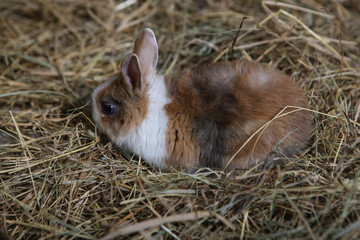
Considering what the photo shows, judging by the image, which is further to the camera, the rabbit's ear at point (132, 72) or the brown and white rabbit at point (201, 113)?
the rabbit's ear at point (132, 72)

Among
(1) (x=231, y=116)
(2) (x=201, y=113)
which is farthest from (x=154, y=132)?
(1) (x=231, y=116)

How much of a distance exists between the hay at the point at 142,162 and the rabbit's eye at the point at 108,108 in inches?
13.5

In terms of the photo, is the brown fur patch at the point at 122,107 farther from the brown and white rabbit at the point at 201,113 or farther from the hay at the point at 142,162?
the hay at the point at 142,162

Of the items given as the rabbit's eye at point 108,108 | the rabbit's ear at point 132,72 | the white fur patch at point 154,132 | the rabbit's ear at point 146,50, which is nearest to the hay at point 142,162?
the white fur patch at point 154,132

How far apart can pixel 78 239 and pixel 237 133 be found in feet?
5.62

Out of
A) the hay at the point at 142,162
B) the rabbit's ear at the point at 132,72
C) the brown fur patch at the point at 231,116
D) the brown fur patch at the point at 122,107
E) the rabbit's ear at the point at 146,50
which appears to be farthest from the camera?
the brown fur patch at the point at 122,107

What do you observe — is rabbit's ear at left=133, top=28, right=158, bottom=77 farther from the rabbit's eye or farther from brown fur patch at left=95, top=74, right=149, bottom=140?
the rabbit's eye

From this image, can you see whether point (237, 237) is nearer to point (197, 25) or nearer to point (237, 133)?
point (237, 133)

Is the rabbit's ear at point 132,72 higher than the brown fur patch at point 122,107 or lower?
higher

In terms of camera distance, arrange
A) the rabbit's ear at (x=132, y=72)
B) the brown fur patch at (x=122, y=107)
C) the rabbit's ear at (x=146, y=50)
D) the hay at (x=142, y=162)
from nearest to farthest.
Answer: the hay at (x=142, y=162), the rabbit's ear at (x=132, y=72), the rabbit's ear at (x=146, y=50), the brown fur patch at (x=122, y=107)

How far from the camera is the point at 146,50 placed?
10.6 ft

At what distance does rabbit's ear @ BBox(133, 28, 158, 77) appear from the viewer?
3.17 meters

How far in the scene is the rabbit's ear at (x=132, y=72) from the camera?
10.00 ft

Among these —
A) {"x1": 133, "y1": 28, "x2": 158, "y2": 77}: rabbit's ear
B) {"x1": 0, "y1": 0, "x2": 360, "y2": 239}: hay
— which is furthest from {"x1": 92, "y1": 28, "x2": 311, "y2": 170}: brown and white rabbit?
{"x1": 0, "y1": 0, "x2": 360, "y2": 239}: hay
